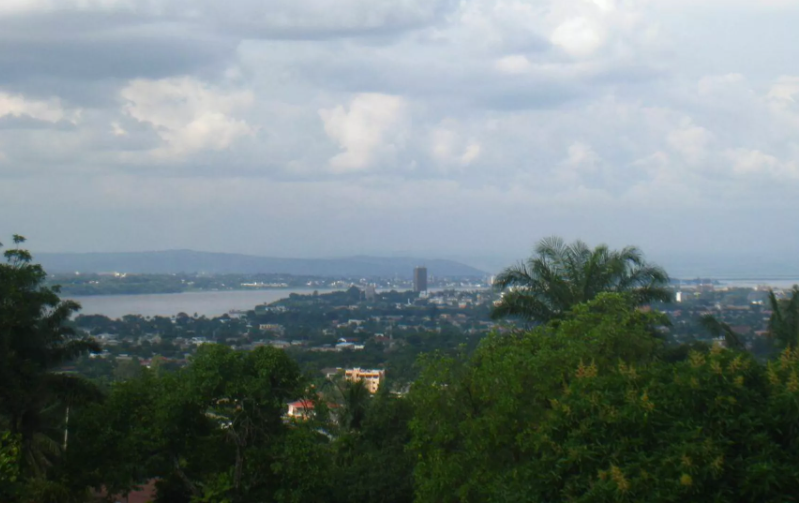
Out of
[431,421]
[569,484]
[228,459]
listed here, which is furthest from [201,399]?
[569,484]

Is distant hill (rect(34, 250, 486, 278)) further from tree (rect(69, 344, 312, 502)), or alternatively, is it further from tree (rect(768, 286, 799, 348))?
tree (rect(768, 286, 799, 348))

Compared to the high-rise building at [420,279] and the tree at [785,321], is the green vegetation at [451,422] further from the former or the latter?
the high-rise building at [420,279]

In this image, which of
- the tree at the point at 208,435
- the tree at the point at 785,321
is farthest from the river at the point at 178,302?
the tree at the point at 785,321

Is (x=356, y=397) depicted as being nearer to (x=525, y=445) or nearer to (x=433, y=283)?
(x=525, y=445)

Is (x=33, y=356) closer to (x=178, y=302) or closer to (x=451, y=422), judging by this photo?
(x=451, y=422)

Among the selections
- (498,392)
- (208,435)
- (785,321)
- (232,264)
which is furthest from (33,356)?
(232,264)

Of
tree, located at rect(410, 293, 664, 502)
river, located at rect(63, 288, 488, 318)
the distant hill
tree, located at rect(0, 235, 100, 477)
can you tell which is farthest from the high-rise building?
tree, located at rect(410, 293, 664, 502)

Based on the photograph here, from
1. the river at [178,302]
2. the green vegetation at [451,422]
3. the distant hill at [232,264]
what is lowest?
the river at [178,302]
